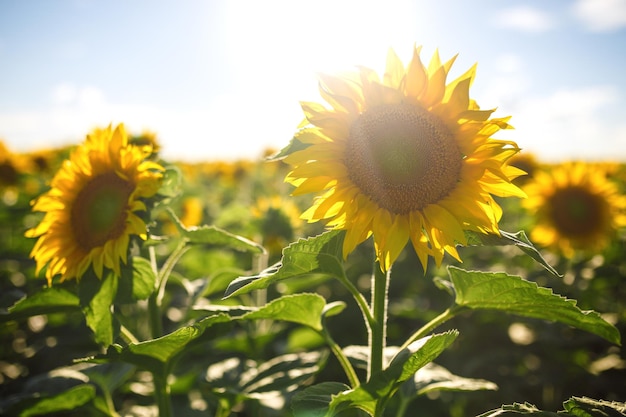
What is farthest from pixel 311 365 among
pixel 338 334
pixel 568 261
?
pixel 568 261

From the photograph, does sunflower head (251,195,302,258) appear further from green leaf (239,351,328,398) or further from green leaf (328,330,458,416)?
green leaf (328,330,458,416)

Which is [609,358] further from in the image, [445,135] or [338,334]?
[445,135]

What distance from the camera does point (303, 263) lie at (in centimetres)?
153

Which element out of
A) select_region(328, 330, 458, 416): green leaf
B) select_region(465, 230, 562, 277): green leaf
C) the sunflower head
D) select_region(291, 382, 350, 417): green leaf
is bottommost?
the sunflower head

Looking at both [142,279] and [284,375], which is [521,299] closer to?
[284,375]

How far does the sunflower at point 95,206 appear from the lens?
2.08 m

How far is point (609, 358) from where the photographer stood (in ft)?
11.9

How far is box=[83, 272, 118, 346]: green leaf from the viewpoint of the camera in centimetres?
187

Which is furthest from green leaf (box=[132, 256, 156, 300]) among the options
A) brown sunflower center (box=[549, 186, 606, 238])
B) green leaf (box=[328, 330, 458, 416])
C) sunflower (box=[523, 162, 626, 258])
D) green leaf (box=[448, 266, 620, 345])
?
brown sunflower center (box=[549, 186, 606, 238])

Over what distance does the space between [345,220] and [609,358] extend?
120 inches

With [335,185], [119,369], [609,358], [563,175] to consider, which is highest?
[335,185]

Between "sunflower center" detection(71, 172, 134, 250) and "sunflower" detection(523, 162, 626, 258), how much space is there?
12.2 feet

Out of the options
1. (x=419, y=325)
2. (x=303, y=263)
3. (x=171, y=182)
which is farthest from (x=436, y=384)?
(x=419, y=325)

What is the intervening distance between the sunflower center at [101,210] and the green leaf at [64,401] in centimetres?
60
